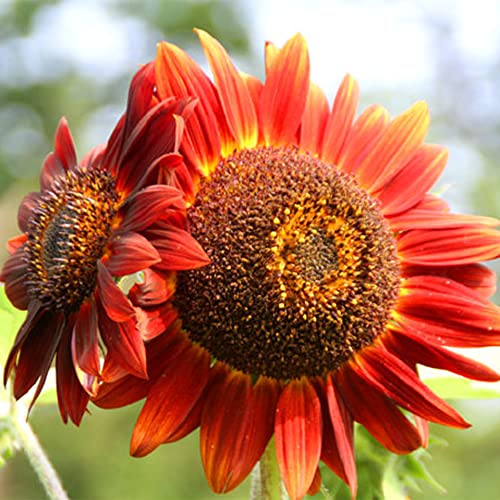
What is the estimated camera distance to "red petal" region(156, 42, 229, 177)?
2.81 feet

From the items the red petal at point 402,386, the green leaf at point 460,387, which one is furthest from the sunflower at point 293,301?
the green leaf at point 460,387

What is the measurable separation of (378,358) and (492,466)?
19.2 feet

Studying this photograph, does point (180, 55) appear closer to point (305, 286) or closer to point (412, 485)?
point (305, 286)

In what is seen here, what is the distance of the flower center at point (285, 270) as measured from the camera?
2.68 feet

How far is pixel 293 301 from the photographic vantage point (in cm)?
83

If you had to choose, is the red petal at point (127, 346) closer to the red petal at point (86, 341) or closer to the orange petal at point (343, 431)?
the red petal at point (86, 341)

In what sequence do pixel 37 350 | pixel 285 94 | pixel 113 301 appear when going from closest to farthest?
pixel 113 301 → pixel 37 350 → pixel 285 94

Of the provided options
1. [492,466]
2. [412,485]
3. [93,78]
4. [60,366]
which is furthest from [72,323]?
[93,78]

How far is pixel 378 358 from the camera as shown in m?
0.85

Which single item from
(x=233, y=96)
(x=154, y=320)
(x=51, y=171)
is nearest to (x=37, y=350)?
(x=154, y=320)

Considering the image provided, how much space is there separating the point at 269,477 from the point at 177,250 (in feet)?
0.92

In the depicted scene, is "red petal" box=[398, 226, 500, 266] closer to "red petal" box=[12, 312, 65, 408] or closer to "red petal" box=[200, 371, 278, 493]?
"red petal" box=[200, 371, 278, 493]

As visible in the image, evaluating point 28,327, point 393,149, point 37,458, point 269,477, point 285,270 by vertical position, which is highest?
point 393,149

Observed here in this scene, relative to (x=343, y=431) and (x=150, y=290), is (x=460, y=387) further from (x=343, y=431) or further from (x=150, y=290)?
(x=150, y=290)
